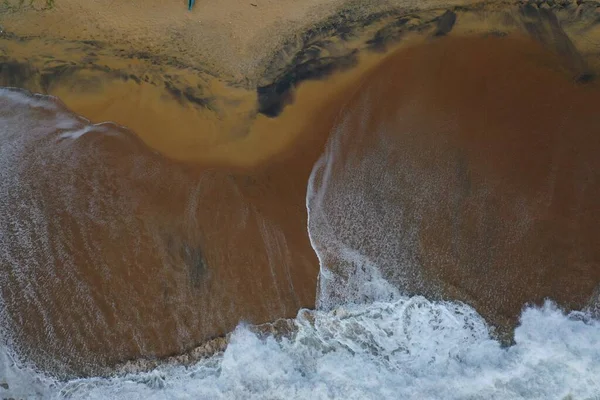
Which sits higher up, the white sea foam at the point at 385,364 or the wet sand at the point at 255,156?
the wet sand at the point at 255,156

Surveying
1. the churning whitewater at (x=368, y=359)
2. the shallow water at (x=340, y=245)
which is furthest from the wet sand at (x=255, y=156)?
the churning whitewater at (x=368, y=359)

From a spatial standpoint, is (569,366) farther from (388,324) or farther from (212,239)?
(212,239)

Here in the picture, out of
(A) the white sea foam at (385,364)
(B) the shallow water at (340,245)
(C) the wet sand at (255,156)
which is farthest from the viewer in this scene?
(C) the wet sand at (255,156)

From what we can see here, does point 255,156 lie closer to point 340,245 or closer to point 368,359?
point 340,245

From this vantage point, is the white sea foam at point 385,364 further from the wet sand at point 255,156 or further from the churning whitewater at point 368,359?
the wet sand at point 255,156

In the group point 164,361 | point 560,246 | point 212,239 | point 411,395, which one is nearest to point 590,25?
point 560,246
